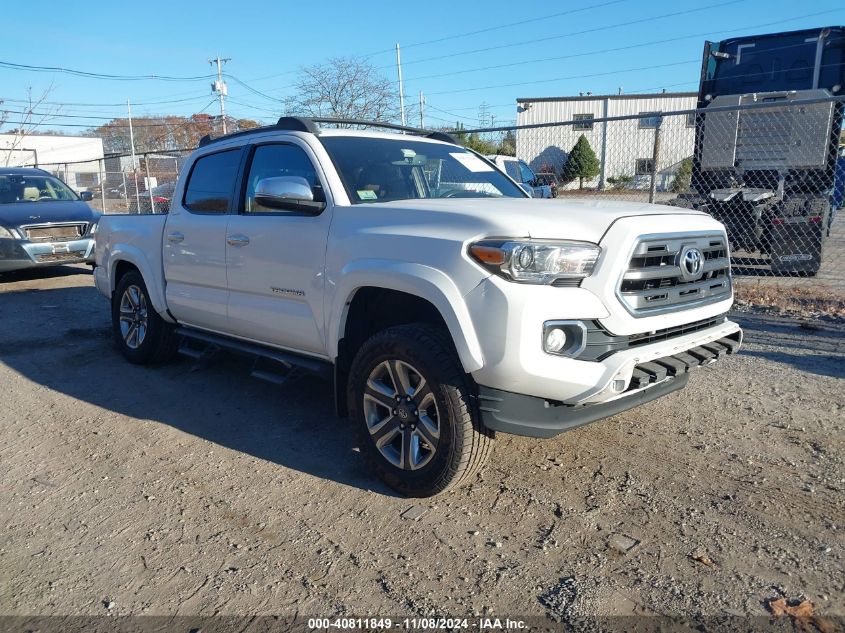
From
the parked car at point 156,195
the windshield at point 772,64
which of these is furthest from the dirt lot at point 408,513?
the windshield at point 772,64

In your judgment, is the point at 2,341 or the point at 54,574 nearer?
the point at 54,574

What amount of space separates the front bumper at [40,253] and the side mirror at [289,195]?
26.0ft

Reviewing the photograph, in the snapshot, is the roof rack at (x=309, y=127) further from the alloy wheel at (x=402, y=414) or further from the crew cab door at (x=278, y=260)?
the alloy wheel at (x=402, y=414)

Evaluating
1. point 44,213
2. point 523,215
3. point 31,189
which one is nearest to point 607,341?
point 523,215

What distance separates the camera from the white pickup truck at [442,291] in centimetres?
304

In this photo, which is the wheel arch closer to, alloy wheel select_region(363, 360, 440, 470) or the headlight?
the headlight

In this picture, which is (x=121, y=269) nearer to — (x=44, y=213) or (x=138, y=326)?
(x=138, y=326)

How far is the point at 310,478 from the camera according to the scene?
3779 mm

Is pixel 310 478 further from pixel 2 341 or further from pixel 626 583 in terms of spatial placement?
pixel 2 341

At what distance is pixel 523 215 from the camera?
3.22 meters

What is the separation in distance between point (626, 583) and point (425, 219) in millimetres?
1936

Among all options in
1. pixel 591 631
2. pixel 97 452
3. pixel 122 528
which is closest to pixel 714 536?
pixel 591 631

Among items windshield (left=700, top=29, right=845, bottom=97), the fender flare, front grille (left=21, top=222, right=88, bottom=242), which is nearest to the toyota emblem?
the fender flare

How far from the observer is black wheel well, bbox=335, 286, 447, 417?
12.2ft
